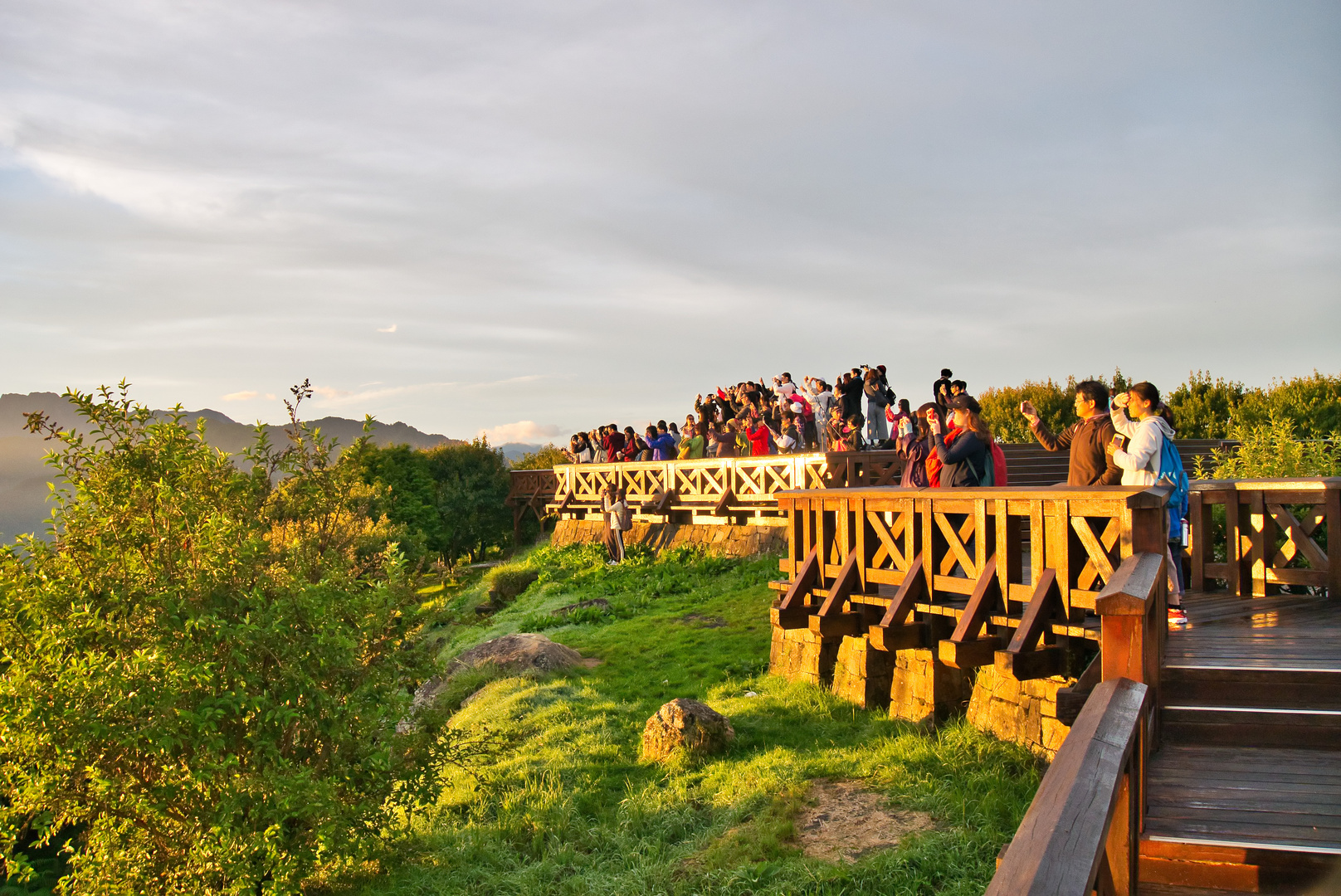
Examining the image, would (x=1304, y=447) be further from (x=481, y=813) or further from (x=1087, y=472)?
(x=481, y=813)

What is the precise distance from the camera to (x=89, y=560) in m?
6.73

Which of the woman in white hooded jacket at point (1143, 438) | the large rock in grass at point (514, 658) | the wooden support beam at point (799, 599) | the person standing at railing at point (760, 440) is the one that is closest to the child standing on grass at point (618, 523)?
the person standing at railing at point (760, 440)

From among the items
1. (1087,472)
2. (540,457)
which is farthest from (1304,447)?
(540,457)

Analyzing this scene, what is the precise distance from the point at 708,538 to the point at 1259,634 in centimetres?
1449

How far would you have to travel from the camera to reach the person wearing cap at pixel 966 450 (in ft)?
27.2

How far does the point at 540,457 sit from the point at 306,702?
3053 centimetres

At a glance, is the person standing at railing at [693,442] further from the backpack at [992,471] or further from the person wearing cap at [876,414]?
the backpack at [992,471]

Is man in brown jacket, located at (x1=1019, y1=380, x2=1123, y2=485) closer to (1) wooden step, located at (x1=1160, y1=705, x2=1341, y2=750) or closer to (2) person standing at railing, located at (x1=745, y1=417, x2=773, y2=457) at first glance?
(1) wooden step, located at (x1=1160, y1=705, x2=1341, y2=750)

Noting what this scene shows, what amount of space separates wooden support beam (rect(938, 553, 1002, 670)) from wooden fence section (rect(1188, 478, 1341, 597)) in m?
1.91

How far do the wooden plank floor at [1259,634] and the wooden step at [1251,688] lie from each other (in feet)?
0.20

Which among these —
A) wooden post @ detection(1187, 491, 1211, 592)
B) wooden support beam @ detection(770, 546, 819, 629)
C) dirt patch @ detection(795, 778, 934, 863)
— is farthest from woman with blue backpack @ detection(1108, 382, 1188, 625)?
wooden support beam @ detection(770, 546, 819, 629)

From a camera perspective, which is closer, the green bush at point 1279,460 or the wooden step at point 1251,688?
the wooden step at point 1251,688

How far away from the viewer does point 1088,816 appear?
7.73ft

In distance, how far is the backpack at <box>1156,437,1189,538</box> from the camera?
6707 mm
